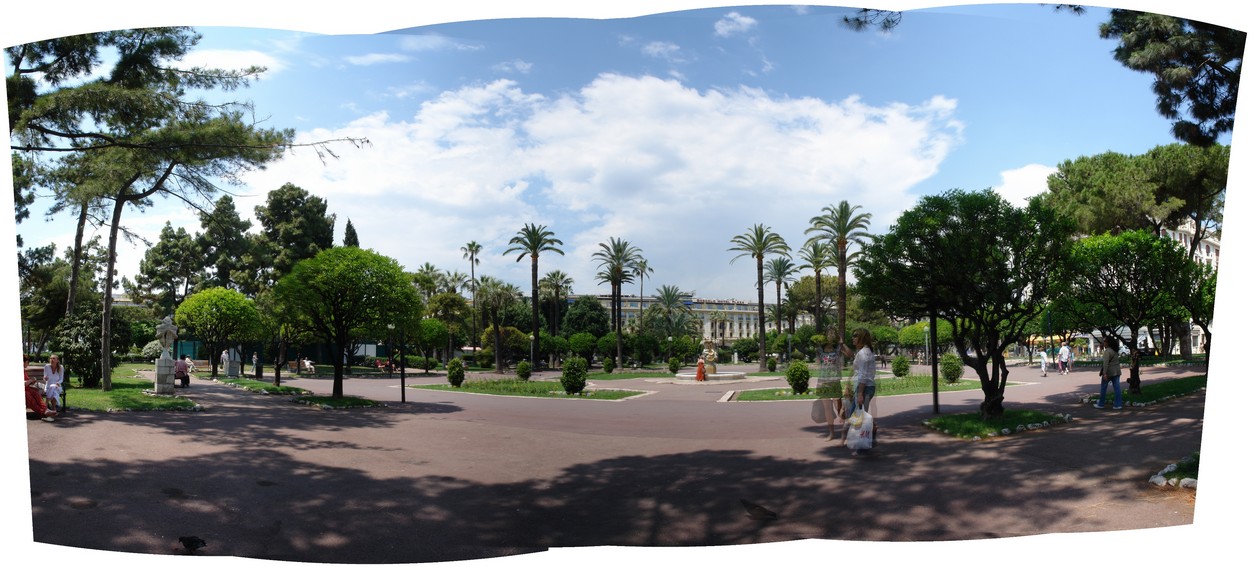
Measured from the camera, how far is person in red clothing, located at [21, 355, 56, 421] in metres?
6.16

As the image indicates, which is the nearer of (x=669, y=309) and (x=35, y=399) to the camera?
(x=35, y=399)

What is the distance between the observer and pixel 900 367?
7.54 metres

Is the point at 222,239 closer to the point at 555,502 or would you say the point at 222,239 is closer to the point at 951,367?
the point at 555,502

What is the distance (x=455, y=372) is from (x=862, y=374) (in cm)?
452

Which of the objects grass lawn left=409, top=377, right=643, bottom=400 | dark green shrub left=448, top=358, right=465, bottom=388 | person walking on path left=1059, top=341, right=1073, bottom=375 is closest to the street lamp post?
grass lawn left=409, top=377, right=643, bottom=400

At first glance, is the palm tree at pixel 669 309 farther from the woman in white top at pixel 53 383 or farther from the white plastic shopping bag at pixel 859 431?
the woman in white top at pixel 53 383

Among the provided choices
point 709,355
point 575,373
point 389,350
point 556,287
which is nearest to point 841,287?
point 556,287

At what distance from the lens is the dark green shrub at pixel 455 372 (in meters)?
7.04

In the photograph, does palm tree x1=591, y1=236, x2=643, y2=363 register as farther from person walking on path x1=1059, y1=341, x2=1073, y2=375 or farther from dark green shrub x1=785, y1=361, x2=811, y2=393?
person walking on path x1=1059, y1=341, x2=1073, y2=375

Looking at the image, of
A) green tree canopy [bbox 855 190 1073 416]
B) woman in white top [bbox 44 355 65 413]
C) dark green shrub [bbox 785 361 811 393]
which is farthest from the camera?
dark green shrub [bbox 785 361 811 393]

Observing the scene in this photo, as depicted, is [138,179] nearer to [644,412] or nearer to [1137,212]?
[644,412]

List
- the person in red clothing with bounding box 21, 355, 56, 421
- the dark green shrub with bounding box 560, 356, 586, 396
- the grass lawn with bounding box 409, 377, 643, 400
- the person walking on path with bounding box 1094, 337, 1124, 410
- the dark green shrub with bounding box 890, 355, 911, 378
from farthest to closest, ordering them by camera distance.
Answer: the dark green shrub with bounding box 560, 356, 586, 396
the person walking on path with bounding box 1094, 337, 1124, 410
the grass lawn with bounding box 409, 377, 643, 400
the dark green shrub with bounding box 890, 355, 911, 378
the person in red clothing with bounding box 21, 355, 56, 421

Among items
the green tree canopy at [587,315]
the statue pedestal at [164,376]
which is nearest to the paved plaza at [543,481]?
the statue pedestal at [164,376]

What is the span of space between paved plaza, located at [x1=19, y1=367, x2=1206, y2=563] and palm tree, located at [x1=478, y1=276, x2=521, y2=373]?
1434 mm
